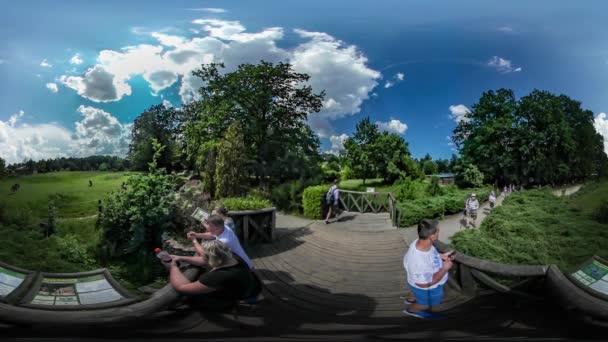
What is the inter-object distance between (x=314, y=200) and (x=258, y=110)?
3031 mm

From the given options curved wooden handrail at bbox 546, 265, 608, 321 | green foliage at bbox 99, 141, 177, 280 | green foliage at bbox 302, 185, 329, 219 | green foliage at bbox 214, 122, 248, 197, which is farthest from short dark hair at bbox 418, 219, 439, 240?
green foliage at bbox 302, 185, 329, 219

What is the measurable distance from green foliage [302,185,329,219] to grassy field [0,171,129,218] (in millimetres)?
3493

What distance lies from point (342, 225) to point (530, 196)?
192 centimetres

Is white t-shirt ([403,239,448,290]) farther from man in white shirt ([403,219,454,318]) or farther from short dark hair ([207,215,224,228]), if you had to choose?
short dark hair ([207,215,224,228])

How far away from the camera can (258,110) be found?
8.70ft

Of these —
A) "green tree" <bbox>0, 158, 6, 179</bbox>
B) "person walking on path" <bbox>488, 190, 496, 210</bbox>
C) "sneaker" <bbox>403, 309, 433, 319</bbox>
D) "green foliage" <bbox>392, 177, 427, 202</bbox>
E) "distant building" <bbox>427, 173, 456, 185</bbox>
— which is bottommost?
"sneaker" <bbox>403, 309, 433, 319</bbox>

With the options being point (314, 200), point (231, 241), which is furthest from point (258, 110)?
point (314, 200)

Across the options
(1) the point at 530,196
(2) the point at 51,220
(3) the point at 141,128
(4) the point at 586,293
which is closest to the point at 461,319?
(4) the point at 586,293

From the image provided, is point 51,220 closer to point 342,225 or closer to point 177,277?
point 177,277

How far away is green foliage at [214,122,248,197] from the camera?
350 centimetres

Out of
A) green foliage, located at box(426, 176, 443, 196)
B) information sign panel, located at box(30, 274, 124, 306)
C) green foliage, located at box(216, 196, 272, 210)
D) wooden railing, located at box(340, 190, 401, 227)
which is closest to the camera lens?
information sign panel, located at box(30, 274, 124, 306)

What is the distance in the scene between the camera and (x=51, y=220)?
165 centimetres

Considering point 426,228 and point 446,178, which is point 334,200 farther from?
point 426,228

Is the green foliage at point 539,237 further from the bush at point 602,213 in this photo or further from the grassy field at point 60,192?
the grassy field at point 60,192
